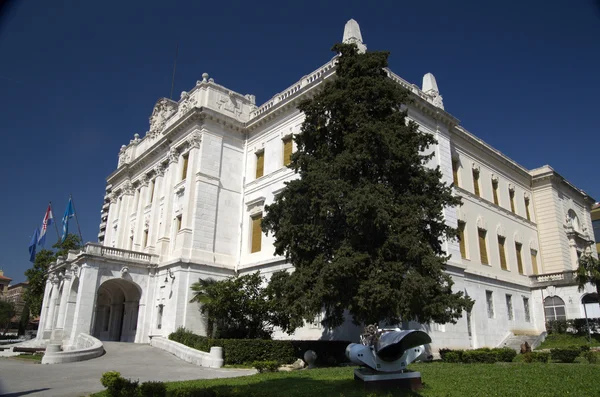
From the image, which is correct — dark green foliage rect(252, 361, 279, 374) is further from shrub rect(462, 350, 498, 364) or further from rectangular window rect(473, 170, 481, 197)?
rectangular window rect(473, 170, 481, 197)

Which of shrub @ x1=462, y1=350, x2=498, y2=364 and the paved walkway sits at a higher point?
shrub @ x1=462, y1=350, x2=498, y2=364

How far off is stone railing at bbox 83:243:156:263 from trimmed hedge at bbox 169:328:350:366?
37.0 ft

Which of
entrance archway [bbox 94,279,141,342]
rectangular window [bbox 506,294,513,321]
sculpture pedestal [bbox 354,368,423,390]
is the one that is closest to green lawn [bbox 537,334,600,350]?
rectangular window [bbox 506,294,513,321]

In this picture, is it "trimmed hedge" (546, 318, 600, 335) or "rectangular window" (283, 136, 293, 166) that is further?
"trimmed hedge" (546, 318, 600, 335)

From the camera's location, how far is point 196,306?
27.2 meters

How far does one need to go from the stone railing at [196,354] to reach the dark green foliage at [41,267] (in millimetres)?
26953

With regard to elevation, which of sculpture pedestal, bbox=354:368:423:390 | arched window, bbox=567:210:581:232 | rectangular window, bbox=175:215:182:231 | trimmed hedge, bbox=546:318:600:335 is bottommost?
sculpture pedestal, bbox=354:368:423:390

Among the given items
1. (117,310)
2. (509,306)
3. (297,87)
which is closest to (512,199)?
(509,306)

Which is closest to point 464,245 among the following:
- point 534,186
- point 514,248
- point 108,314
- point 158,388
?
point 514,248

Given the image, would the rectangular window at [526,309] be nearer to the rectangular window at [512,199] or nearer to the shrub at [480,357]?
the rectangular window at [512,199]

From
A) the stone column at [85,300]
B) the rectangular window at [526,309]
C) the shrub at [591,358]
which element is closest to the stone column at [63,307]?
the stone column at [85,300]

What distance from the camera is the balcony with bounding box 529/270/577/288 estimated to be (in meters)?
33.0

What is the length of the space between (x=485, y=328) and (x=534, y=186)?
1792cm

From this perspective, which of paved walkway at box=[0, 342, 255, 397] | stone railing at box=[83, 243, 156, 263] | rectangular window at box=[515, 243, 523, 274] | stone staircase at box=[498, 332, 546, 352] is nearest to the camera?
paved walkway at box=[0, 342, 255, 397]
